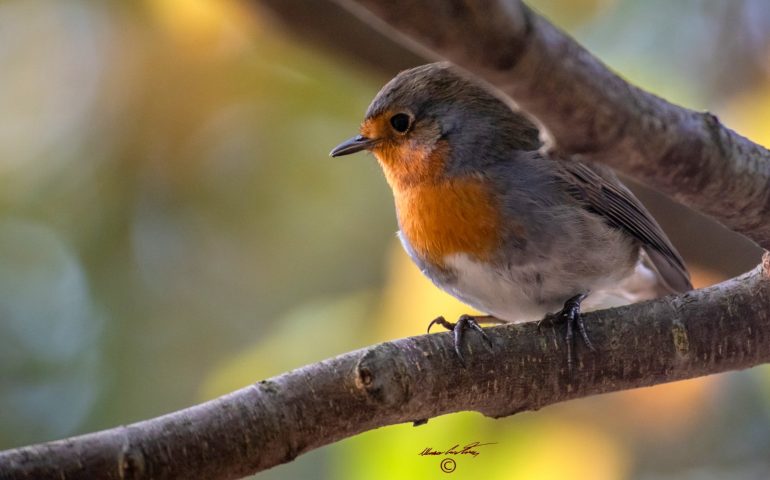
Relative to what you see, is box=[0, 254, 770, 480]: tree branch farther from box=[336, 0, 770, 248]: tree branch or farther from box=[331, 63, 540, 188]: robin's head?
box=[331, 63, 540, 188]: robin's head

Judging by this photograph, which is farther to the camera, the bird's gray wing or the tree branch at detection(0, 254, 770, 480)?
the bird's gray wing

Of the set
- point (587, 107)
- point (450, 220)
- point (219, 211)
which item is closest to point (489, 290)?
point (450, 220)

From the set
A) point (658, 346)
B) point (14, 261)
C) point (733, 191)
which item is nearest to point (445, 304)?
point (658, 346)

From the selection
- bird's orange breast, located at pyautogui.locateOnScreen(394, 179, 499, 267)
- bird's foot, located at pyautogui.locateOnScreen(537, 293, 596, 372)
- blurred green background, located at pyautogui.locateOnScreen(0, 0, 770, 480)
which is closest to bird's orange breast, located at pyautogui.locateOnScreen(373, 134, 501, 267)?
bird's orange breast, located at pyautogui.locateOnScreen(394, 179, 499, 267)

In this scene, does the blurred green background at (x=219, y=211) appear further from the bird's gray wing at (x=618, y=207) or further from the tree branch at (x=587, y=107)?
the tree branch at (x=587, y=107)

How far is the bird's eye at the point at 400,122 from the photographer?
3.20 meters

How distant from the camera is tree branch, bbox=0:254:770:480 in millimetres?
1693

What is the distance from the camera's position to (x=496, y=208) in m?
2.85

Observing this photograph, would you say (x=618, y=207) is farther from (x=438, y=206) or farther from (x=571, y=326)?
(x=571, y=326)

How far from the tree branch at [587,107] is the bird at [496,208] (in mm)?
882

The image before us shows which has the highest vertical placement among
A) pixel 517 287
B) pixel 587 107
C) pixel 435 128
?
pixel 435 128

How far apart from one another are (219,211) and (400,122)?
6.07 ft
